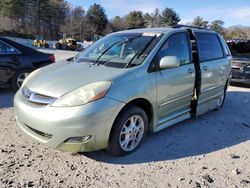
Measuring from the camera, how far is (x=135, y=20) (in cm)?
8450

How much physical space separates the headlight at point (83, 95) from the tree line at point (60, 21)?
207ft

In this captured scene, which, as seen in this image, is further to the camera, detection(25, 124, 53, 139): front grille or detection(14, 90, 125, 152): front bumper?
detection(25, 124, 53, 139): front grille

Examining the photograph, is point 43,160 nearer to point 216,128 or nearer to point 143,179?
point 143,179

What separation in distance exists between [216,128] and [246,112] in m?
1.50

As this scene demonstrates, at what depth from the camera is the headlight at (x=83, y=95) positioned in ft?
11.1

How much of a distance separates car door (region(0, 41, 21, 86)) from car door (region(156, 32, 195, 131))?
14.1 ft

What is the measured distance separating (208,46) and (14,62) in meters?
4.59

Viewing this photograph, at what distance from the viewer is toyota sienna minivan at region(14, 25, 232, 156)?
3406 millimetres

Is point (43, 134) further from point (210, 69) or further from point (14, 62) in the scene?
point (14, 62)

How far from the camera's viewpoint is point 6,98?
6824 millimetres

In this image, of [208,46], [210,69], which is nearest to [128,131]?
[210,69]

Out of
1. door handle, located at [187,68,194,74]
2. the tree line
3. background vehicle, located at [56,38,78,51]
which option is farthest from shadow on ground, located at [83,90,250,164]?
the tree line

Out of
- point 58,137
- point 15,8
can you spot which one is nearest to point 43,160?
point 58,137

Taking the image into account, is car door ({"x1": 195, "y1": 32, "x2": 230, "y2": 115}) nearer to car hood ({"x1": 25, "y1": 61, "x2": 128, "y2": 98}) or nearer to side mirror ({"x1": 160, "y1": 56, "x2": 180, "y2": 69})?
side mirror ({"x1": 160, "y1": 56, "x2": 180, "y2": 69})
